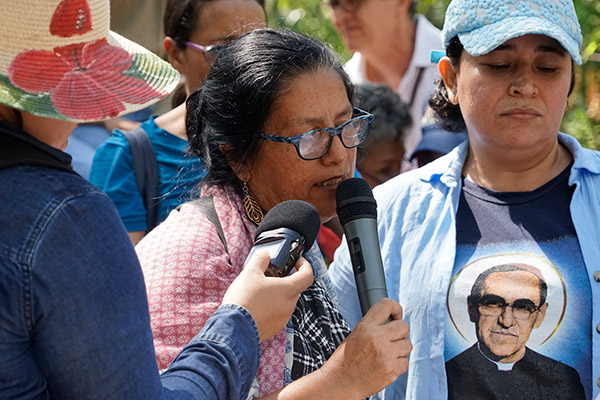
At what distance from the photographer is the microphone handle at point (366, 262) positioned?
7.12 ft

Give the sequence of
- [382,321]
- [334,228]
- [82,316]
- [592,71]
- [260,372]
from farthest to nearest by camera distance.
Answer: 1. [592,71]
2. [334,228]
3. [260,372]
4. [382,321]
5. [82,316]

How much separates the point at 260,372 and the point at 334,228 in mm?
1964

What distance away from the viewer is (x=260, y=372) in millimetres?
2260

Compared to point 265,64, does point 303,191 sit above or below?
below

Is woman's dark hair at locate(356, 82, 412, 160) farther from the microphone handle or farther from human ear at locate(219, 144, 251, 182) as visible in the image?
the microphone handle

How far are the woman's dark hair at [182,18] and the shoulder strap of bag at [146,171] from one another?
563 mm

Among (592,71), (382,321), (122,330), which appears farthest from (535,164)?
(592,71)

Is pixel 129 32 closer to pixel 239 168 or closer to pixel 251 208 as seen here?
pixel 239 168

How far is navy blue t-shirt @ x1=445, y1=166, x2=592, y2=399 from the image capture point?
8.57 ft

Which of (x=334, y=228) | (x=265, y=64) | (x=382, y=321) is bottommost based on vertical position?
(x=334, y=228)

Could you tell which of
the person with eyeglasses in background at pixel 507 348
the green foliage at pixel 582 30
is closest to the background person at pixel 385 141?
the green foliage at pixel 582 30

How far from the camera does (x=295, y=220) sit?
6.87 feet

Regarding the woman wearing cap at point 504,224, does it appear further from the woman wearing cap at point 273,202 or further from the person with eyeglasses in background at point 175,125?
the person with eyeglasses in background at point 175,125

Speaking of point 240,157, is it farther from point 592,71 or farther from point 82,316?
point 592,71
